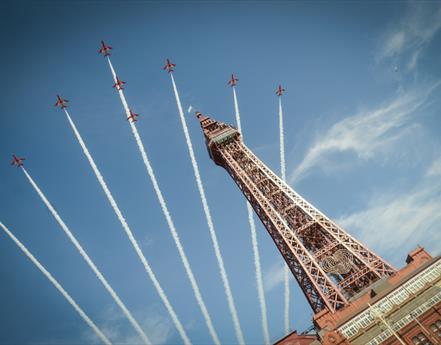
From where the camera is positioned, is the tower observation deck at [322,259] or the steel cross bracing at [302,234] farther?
the steel cross bracing at [302,234]

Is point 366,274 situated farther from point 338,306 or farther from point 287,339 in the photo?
point 287,339

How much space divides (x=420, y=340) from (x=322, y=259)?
1243 centimetres

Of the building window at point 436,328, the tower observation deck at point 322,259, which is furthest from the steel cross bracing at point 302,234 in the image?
the building window at point 436,328

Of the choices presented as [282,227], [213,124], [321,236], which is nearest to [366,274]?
[321,236]

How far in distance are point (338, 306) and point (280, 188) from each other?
17686 millimetres

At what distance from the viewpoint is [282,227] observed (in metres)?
42.5

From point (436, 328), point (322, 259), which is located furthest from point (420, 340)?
point (322, 259)

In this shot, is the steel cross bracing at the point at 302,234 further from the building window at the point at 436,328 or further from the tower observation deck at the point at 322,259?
the building window at the point at 436,328

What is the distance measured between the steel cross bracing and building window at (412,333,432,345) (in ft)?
21.6

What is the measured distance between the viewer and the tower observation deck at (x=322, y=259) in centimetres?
3025

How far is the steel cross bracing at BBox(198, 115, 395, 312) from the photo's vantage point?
35156 mm

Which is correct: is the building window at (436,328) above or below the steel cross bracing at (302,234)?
below

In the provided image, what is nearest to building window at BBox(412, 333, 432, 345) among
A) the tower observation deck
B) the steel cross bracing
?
the tower observation deck

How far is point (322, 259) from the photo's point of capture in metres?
38.2
